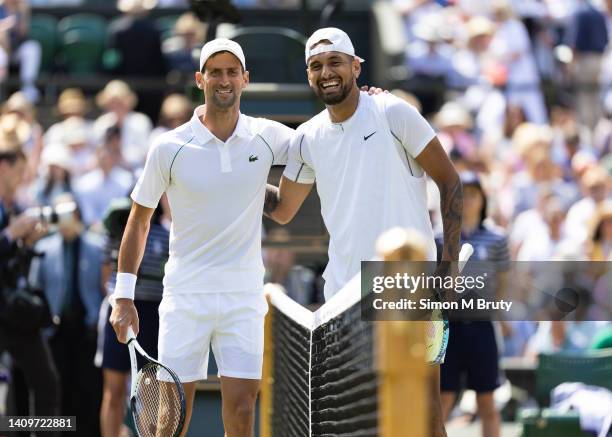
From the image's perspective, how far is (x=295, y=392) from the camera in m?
8.16

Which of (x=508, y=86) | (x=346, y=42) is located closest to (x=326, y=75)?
(x=346, y=42)

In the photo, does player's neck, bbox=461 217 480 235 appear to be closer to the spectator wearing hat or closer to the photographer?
the photographer

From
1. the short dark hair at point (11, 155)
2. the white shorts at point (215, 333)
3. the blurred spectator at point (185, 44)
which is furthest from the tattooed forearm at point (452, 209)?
the blurred spectator at point (185, 44)

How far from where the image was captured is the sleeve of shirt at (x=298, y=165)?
777cm

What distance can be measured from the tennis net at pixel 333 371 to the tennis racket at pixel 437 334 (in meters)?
0.52

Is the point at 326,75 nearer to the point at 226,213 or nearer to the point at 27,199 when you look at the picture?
the point at 226,213

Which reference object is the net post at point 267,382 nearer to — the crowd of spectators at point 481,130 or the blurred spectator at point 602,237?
the crowd of spectators at point 481,130

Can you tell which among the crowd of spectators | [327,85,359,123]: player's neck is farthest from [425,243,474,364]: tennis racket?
the crowd of spectators

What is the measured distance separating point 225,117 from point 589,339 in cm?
474

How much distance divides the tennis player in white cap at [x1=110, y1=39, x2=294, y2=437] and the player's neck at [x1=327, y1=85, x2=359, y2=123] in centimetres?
44

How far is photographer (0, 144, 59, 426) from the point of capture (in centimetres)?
1019

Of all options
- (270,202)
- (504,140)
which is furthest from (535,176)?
(270,202)

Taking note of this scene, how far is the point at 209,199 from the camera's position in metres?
7.59

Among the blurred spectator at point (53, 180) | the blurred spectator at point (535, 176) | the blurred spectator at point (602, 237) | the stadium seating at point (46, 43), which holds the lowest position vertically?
the blurred spectator at point (602, 237)
